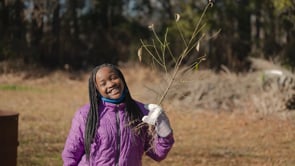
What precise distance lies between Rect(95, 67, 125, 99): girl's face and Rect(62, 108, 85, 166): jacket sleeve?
22 centimetres

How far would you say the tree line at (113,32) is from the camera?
944 inches

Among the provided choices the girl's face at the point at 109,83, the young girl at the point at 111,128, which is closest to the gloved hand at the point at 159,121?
the young girl at the point at 111,128

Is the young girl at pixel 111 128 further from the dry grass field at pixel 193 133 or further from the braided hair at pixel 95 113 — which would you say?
the dry grass field at pixel 193 133

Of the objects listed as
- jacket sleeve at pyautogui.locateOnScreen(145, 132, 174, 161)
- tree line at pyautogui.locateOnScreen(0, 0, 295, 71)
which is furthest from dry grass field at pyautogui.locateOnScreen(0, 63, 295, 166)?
tree line at pyautogui.locateOnScreen(0, 0, 295, 71)

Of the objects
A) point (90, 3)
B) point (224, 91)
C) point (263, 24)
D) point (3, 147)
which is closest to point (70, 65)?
point (90, 3)

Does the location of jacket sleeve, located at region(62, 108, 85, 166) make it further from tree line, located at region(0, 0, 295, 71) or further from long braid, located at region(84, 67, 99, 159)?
tree line, located at region(0, 0, 295, 71)

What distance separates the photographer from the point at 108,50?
2605 cm

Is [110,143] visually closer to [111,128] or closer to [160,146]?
[111,128]

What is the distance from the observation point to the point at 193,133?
32.5 feet


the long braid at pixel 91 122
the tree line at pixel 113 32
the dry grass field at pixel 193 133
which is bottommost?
the tree line at pixel 113 32

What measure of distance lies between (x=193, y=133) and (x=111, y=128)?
669 centimetres

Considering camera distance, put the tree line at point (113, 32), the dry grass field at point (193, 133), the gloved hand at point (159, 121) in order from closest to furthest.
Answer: the gloved hand at point (159, 121) < the dry grass field at point (193, 133) < the tree line at point (113, 32)

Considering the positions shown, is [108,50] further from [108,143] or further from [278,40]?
[108,143]

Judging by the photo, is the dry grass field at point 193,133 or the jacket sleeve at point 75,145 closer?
the jacket sleeve at point 75,145
